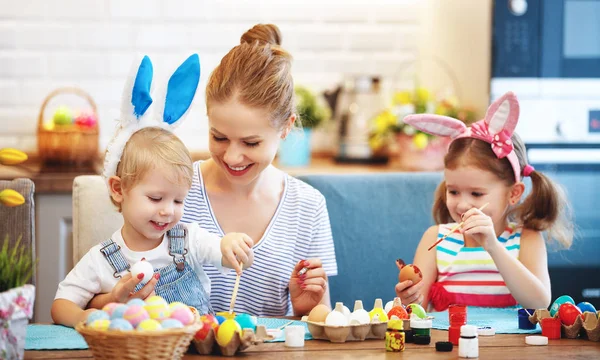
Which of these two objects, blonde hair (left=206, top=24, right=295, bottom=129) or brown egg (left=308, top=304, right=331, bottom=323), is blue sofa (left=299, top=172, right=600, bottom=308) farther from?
brown egg (left=308, top=304, right=331, bottom=323)

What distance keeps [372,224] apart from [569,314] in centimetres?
97

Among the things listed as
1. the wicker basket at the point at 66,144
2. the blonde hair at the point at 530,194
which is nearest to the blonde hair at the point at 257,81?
the blonde hair at the point at 530,194

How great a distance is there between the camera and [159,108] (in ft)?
6.13

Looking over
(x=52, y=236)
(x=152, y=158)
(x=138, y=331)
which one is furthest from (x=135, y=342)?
(x=52, y=236)

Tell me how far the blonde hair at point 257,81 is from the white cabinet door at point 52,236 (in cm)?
131

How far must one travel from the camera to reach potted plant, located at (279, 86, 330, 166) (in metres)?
3.72

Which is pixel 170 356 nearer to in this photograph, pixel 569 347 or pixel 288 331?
pixel 288 331

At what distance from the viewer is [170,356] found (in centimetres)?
138

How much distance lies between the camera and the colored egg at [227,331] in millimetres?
1502

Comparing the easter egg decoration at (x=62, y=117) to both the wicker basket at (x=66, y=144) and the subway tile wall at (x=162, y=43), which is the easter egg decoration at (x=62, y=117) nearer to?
the wicker basket at (x=66, y=144)

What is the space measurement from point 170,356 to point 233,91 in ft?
2.66

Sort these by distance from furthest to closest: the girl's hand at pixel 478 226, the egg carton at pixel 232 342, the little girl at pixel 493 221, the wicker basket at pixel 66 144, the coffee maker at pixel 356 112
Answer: the coffee maker at pixel 356 112 < the wicker basket at pixel 66 144 < the little girl at pixel 493 221 < the girl's hand at pixel 478 226 < the egg carton at pixel 232 342

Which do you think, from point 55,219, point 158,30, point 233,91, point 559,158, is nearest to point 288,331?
point 233,91

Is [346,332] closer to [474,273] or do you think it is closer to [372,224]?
[474,273]
